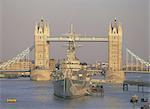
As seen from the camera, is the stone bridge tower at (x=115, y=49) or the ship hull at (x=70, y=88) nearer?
the ship hull at (x=70, y=88)

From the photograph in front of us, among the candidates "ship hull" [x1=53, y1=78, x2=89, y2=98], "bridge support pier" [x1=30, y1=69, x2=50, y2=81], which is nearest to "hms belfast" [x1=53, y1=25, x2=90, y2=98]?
"ship hull" [x1=53, y1=78, x2=89, y2=98]

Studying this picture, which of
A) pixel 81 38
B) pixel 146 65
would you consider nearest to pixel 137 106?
pixel 81 38

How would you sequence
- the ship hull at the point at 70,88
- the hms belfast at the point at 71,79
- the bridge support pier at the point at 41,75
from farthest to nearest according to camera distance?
the bridge support pier at the point at 41,75, the hms belfast at the point at 71,79, the ship hull at the point at 70,88

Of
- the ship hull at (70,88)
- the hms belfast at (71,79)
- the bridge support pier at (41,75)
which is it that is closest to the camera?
the ship hull at (70,88)

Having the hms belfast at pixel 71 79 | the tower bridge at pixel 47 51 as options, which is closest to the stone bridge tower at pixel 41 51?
the tower bridge at pixel 47 51

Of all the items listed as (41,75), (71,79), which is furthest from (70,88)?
(41,75)

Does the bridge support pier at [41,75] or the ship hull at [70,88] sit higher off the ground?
the bridge support pier at [41,75]

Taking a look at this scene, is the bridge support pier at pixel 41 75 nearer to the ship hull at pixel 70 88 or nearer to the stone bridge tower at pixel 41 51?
the stone bridge tower at pixel 41 51

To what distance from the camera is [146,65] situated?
2987 inches

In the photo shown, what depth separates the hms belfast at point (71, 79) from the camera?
3559 centimetres

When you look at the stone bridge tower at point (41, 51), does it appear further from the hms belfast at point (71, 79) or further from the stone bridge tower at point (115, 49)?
the hms belfast at point (71, 79)

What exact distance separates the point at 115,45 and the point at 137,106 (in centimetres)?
4515

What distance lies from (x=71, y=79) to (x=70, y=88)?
568 millimetres

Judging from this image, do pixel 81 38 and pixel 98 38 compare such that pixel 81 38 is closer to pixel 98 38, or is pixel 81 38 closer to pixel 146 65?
pixel 98 38
